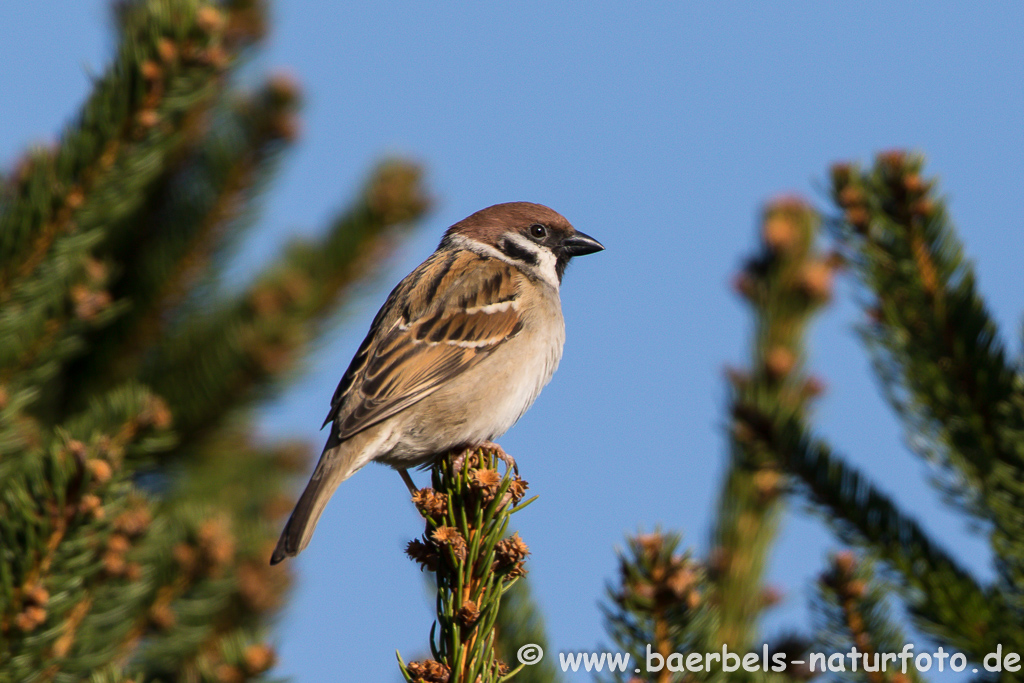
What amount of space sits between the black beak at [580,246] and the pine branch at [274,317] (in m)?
0.87

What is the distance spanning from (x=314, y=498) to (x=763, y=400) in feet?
5.06

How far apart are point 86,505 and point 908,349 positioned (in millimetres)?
2271

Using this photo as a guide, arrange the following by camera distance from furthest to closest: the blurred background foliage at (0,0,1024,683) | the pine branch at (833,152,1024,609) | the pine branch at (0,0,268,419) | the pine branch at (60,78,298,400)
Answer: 1. the pine branch at (60,78,298,400)
2. the pine branch at (0,0,268,419)
3. the pine branch at (833,152,1024,609)
4. the blurred background foliage at (0,0,1024,683)

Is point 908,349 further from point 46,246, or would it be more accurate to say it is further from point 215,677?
point 46,246

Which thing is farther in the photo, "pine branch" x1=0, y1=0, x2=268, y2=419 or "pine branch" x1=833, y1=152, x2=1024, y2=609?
"pine branch" x1=0, y1=0, x2=268, y2=419

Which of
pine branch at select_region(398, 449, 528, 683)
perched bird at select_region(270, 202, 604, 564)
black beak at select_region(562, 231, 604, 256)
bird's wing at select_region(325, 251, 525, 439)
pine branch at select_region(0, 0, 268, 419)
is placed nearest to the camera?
pine branch at select_region(398, 449, 528, 683)

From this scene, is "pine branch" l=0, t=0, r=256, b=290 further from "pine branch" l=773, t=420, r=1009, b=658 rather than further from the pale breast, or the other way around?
"pine branch" l=773, t=420, r=1009, b=658

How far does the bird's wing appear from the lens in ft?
12.6

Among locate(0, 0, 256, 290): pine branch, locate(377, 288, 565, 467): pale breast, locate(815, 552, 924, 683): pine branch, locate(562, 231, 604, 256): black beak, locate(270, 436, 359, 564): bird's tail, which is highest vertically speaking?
locate(562, 231, 604, 256): black beak

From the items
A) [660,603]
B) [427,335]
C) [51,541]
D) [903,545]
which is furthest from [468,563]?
[427,335]

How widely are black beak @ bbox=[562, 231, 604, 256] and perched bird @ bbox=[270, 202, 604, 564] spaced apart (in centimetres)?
1

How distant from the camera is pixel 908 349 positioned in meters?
2.89

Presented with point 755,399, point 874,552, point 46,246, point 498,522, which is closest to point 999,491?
point 874,552

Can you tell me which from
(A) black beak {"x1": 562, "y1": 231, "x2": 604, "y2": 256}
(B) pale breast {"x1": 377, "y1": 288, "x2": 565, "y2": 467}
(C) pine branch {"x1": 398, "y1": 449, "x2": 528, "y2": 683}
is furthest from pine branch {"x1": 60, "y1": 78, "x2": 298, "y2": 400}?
(C) pine branch {"x1": 398, "y1": 449, "x2": 528, "y2": 683}
